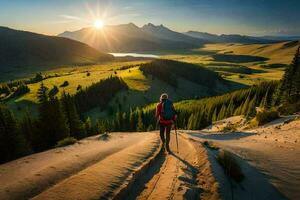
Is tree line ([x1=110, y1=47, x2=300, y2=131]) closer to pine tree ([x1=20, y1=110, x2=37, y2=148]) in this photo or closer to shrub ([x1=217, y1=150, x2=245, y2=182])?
pine tree ([x1=20, y1=110, x2=37, y2=148])

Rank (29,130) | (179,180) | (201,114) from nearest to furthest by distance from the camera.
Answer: (179,180) → (29,130) → (201,114)

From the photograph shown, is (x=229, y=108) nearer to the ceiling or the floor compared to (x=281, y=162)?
nearer to the floor

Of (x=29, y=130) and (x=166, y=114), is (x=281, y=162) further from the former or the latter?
(x=29, y=130)

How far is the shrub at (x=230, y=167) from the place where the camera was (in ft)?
40.0

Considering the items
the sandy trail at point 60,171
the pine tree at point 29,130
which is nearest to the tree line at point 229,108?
the pine tree at point 29,130

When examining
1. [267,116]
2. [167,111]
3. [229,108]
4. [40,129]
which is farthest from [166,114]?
[229,108]

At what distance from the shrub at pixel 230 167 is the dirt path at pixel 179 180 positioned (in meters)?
0.76

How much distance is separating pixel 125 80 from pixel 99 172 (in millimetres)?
174525

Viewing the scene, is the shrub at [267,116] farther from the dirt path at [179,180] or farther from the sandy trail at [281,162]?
the dirt path at [179,180]

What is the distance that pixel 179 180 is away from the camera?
1166 centimetres

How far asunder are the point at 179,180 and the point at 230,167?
265cm

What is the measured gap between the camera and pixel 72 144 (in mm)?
22078

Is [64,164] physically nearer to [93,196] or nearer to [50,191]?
[50,191]

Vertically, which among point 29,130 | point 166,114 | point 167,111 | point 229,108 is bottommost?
point 229,108
